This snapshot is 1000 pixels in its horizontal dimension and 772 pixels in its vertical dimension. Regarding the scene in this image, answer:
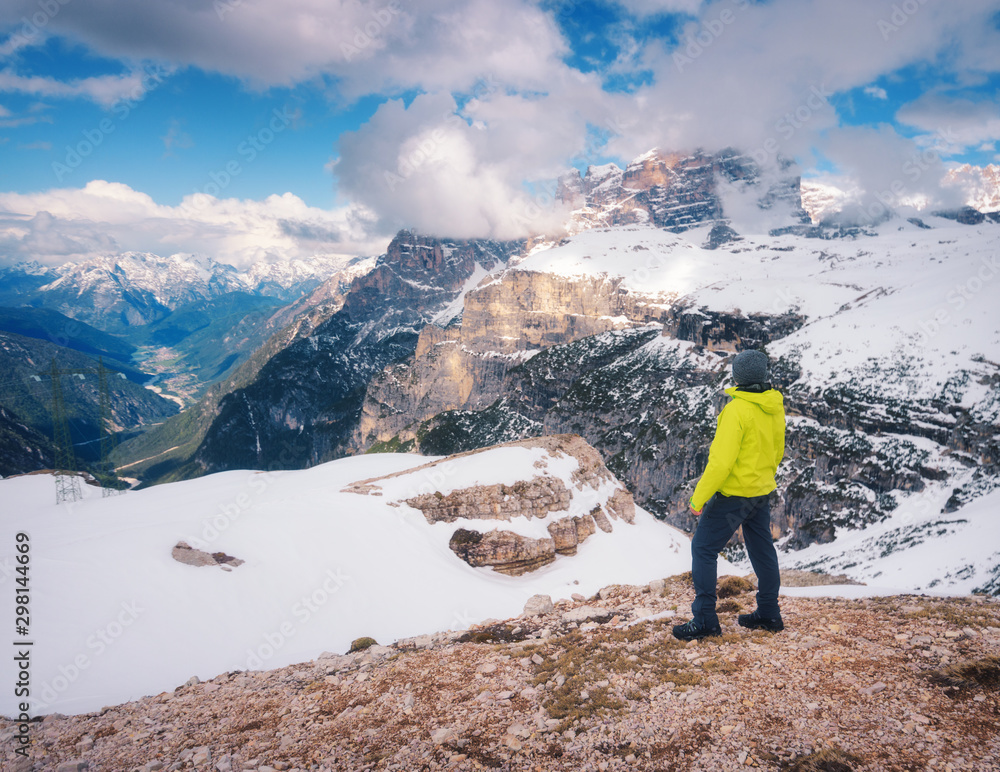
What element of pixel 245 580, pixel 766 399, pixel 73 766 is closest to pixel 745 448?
pixel 766 399

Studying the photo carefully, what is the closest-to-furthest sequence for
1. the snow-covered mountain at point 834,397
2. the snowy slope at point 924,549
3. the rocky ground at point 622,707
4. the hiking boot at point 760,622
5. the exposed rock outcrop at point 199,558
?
the rocky ground at point 622,707 → the hiking boot at point 760,622 → the exposed rock outcrop at point 199,558 → the snowy slope at point 924,549 → the snow-covered mountain at point 834,397

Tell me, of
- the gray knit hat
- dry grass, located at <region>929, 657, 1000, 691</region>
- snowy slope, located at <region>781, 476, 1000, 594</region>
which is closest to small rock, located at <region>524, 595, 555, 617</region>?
the gray knit hat

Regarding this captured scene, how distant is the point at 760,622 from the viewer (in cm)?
761

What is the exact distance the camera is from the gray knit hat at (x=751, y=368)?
707cm

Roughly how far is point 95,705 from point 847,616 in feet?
44.7

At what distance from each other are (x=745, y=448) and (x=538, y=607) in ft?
24.3

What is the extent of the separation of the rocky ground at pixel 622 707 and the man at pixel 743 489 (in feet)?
1.74

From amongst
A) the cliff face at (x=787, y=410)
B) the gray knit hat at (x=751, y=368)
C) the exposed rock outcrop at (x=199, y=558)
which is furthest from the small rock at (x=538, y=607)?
the cliff face at (x=787, y=410)

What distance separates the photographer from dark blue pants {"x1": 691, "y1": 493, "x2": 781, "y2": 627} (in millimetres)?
7195

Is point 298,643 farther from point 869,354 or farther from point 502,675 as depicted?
point 869,354

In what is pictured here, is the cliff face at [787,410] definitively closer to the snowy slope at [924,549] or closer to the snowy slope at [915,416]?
the snowy slope at [915,416]

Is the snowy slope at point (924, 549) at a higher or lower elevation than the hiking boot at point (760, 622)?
lower

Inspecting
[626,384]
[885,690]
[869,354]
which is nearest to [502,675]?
[885,690]

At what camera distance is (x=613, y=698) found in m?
6.04
